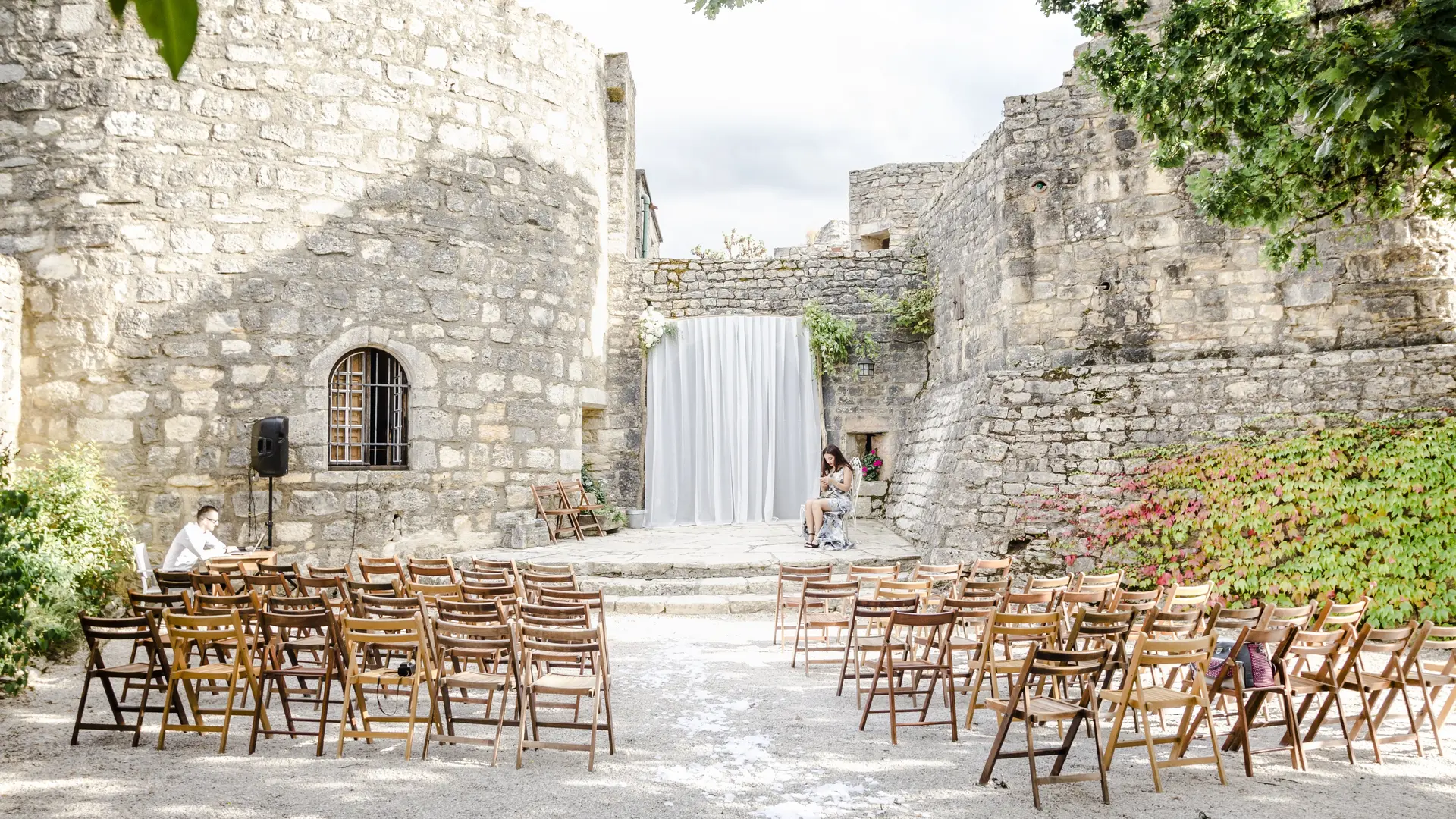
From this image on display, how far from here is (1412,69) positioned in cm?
366

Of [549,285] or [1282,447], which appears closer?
[1282,447]

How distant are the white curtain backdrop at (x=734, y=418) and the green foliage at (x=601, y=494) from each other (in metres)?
0.90

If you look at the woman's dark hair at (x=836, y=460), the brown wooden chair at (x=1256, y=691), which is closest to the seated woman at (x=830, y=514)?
the woman's dark hair at (x=836, y=460)

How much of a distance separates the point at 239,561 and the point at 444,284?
12.1ft

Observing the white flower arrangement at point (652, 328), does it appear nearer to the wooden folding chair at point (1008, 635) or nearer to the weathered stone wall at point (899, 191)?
the weathered stone wall at point (899, 191)

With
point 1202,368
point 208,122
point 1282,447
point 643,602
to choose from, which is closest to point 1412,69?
point 1282,447

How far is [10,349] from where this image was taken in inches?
318

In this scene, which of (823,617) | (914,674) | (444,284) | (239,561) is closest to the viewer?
(914,674)

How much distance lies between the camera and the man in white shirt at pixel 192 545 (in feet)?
23.5

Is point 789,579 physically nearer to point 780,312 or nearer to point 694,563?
point 694,563

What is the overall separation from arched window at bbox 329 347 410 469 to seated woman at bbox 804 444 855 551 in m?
4.24

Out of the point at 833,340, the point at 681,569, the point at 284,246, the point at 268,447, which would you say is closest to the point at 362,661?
the point at 268,447

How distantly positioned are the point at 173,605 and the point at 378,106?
5.39 meters

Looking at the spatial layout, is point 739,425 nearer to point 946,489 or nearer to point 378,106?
point 946,489
